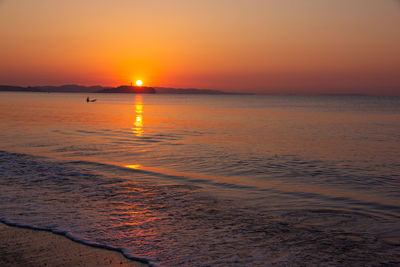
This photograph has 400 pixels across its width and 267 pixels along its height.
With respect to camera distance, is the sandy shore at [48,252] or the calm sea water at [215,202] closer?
the sandy shore at [48,252]

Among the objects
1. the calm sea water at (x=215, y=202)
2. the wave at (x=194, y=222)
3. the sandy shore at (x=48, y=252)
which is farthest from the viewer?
the calm sea water at (x=215, y=202)

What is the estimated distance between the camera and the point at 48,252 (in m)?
6.16

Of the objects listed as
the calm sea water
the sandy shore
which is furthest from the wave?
the sandy shore

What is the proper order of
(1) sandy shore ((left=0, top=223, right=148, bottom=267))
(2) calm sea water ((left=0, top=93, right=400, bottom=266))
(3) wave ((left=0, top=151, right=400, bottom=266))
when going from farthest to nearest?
(2) calm sea water ((left=0, top=93, right=400, bottom=266)) → (3) wave ((left=0, top=151, right=400, bottom=266)) → (1) sandy shore ((left=0, top=223, right=148, bottom=267))

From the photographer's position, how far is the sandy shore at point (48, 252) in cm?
576

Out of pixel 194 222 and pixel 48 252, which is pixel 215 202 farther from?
pixel 48 252

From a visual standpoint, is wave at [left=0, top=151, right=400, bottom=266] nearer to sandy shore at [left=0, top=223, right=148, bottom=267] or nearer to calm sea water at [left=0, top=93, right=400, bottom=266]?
calm sea water at [left=0, top=93, right=400, bottom=266]

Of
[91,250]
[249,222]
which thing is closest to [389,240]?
[249,222]

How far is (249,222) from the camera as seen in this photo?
812 cm

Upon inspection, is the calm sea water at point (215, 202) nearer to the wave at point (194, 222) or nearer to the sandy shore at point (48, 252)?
the wave at point (194, 222)

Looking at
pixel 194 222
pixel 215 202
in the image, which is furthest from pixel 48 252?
pixel 215 202

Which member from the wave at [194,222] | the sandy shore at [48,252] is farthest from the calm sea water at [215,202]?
the sandy shore at [48,252]

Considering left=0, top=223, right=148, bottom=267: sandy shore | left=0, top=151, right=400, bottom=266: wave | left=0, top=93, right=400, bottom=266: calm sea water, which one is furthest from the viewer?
left=0, top=93, right=400, bottom=266: calm sea water

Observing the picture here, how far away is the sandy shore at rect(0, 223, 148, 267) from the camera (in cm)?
576
